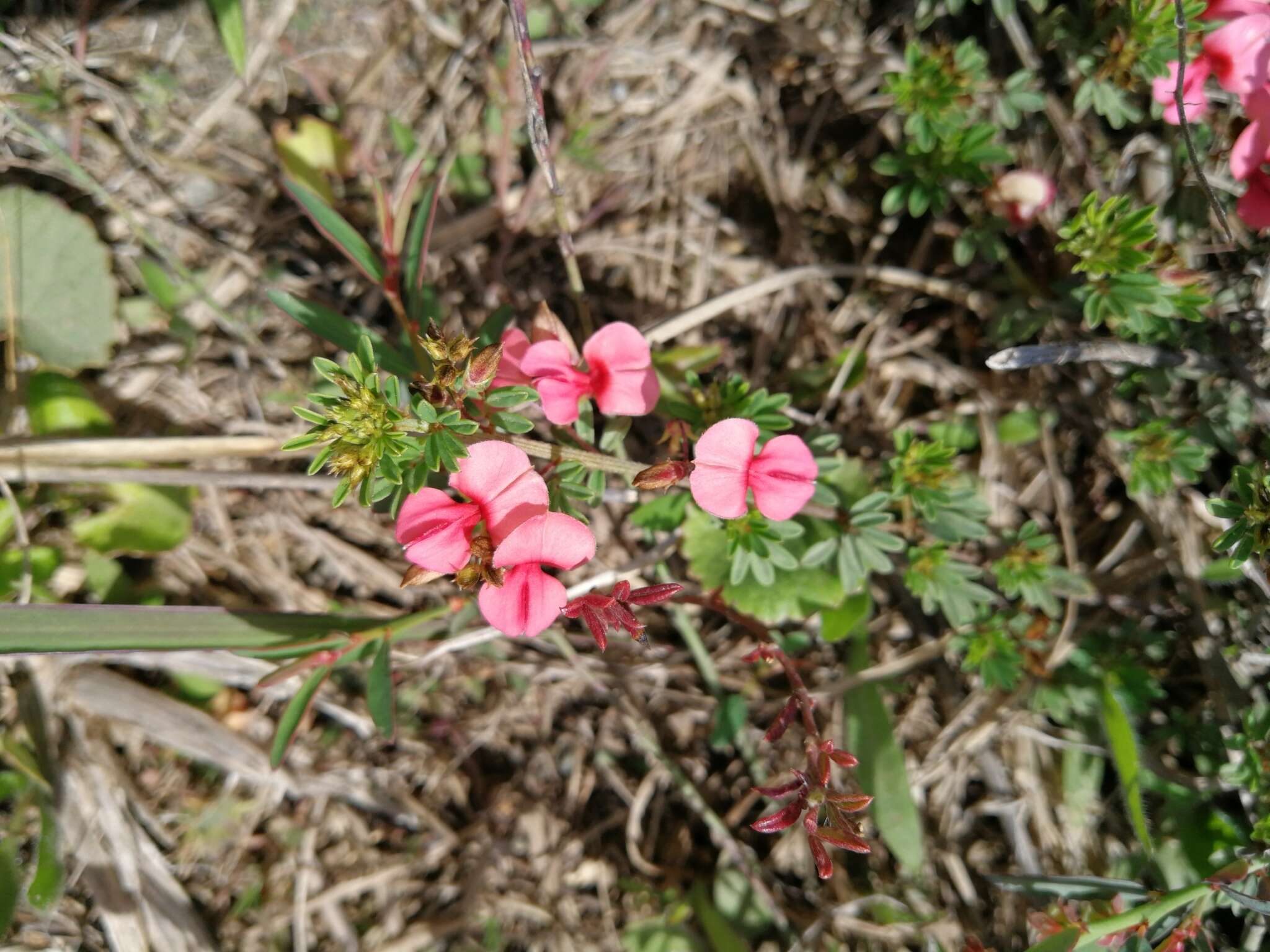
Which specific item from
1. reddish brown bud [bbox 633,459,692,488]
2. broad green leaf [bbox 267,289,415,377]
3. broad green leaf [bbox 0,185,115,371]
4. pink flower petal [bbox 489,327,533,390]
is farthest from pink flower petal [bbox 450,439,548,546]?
broad green leaf [bbox 0,185,115,371]

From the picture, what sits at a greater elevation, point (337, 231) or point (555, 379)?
point (337, 231)

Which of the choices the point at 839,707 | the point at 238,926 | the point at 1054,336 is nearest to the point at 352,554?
the point at 238,926

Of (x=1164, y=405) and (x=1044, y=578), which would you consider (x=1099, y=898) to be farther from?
(x=1164, y=405)

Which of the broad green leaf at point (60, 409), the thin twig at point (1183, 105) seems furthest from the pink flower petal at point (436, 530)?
the thin twig at point (1183, 105)

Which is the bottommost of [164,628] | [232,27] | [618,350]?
[164,628]

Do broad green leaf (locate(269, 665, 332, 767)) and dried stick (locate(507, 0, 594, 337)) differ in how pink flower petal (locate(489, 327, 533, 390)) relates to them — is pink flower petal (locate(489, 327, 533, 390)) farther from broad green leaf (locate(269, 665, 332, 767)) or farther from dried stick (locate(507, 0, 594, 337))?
broad green leaf (locate(269, 665, 332, 767))

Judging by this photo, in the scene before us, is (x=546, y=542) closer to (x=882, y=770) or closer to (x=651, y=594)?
(x=651, y=594)

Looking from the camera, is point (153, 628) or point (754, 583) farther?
point (754, 583)

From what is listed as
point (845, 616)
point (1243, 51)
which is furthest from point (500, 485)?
point (1243, 51)
